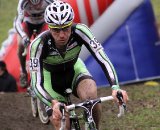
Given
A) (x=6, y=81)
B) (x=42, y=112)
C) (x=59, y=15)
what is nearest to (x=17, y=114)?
(x=42, y=112)

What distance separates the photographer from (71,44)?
22.8ft

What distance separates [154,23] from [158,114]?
5351mm

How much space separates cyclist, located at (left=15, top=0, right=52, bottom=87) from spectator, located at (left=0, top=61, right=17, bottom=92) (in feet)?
6.71

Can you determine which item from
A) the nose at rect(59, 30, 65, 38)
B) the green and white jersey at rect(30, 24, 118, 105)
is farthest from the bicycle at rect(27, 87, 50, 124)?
the nose at rect(59, 30, 65, 38)

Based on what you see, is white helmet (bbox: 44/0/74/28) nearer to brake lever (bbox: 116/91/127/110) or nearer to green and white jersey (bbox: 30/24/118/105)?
green and white jersey (bbox: 30/24/118/105)

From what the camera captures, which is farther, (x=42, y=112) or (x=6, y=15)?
(x=6, y=15)

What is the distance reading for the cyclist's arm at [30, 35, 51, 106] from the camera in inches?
254

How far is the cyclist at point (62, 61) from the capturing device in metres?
6.48

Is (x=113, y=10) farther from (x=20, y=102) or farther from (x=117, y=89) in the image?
(x=117, y=89)

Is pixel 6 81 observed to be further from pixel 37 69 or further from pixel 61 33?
pixel 61 33

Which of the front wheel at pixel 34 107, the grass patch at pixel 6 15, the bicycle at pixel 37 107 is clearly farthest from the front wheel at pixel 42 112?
the grass patch at pixel 6 15

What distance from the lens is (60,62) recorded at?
7055 millimetres

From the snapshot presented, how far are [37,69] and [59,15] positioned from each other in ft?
2.41

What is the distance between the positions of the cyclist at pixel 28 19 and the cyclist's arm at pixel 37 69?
134 inches
